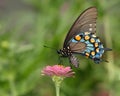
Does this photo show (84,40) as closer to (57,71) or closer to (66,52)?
(66,52)

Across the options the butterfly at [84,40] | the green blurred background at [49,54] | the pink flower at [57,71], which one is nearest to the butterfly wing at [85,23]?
the butterfly at [84,40]

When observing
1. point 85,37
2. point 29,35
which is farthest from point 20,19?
point 85,37

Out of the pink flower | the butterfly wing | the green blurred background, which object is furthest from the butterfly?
the green blurred background

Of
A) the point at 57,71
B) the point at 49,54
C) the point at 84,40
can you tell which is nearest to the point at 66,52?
the point at 84,40

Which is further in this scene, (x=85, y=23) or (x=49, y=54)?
(x=49, y=54)

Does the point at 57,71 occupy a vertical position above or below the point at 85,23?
below

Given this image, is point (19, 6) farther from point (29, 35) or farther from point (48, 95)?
point (48, 95)

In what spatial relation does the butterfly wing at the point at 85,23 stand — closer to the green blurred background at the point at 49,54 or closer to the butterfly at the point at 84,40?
the butterfly at the point at 84,40
